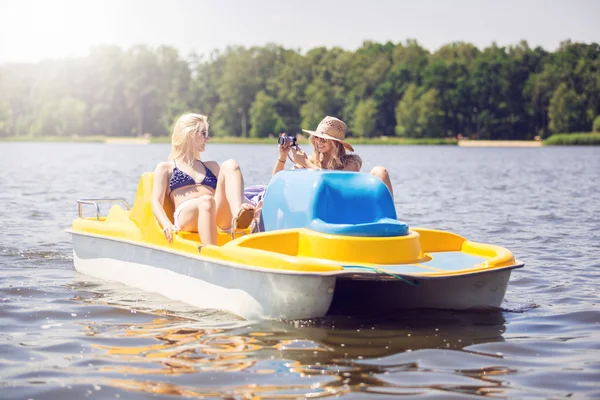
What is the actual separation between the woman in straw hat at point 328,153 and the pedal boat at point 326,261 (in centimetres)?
55

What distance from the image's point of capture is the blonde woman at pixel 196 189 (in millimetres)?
6984

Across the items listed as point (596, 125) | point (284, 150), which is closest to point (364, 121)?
point (596, 125)

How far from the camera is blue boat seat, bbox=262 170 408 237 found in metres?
6.60

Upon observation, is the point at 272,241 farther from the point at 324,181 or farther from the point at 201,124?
the point at 201,124

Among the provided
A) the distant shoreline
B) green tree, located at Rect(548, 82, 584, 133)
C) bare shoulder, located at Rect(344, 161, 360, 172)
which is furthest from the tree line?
bare shoulder, located at Rect(344, 161, 360, 172)

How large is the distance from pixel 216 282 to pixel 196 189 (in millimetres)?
1067

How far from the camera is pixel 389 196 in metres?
6.90

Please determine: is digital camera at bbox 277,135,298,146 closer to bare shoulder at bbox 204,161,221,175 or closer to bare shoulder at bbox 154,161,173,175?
bare shoulder at bbox 204,161,221,175

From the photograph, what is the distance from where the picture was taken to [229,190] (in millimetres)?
7199

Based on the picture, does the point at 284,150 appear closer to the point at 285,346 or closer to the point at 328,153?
→ the point at 328,153

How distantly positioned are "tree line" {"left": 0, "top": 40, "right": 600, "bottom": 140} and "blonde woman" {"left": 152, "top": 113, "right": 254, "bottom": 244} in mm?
83792

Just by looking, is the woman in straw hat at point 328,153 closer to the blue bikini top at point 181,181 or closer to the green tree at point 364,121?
the blue bikini top at point 181,181

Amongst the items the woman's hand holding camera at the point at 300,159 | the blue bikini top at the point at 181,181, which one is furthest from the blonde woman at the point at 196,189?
the woman's hand holding camera at the point at 300,159

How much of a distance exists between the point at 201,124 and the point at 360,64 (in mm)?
98838
